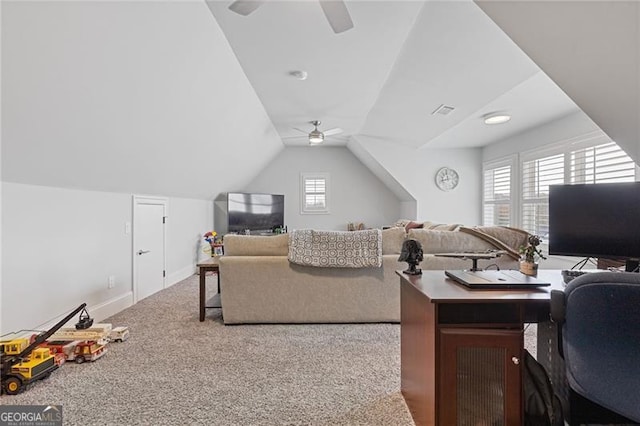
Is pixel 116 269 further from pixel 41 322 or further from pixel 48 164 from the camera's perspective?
pixel 48 164

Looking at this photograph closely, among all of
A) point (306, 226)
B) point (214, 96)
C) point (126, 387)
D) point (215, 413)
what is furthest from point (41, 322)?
point (306, 226)

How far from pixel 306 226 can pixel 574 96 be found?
6124 millimetres

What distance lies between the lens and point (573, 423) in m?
1.70

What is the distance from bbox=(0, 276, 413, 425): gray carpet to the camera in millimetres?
1782

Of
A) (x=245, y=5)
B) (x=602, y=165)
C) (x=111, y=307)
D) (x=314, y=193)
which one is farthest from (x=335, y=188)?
(x=245, y=5)

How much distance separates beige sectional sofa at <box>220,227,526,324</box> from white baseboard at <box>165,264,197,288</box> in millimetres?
2128

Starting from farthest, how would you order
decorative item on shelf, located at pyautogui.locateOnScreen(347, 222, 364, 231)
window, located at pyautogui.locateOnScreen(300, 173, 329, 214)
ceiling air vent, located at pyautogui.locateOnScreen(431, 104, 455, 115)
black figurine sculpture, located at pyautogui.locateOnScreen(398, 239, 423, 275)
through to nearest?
1. window, located at pyautogui.locateOnScreen(300, 173, 329, 214)
2. decorative item on shelf, located at pyautogui.locateOnScreen(347, 222, 364, 231)
3. ceiling air vent, located at pyautogui.locateOnScreen(431, 104, 455, 115)
4. black figurine sculpture, located at pyautogui.locateOnScreen(398, 239, 423, 275)

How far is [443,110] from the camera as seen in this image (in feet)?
13.9

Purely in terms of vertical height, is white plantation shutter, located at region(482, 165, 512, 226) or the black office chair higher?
white plantation shutter, located at region(482, 165, 512, 226)

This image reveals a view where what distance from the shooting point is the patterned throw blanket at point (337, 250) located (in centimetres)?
306

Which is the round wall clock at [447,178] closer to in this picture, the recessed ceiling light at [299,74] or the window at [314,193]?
the window at [314,193]

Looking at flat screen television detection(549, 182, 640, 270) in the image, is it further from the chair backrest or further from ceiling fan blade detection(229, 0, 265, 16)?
ceiling fan blade detection(229, 0, 265, 16)

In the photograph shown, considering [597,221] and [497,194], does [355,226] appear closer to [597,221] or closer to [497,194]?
[497,194]

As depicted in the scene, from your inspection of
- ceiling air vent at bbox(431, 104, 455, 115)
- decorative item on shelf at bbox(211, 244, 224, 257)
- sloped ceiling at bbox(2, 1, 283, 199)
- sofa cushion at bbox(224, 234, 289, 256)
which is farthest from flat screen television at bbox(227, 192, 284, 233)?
ceiling air vent at bbox(431, 104, 455, 115)
